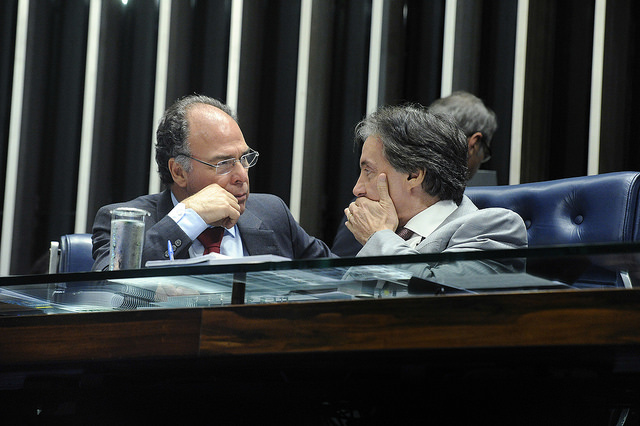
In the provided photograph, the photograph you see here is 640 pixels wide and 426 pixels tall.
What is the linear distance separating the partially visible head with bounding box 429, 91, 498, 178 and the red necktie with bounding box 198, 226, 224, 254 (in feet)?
3.64

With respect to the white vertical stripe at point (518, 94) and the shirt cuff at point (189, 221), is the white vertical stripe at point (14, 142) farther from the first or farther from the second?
the white vertical stripe at point (518, 94)

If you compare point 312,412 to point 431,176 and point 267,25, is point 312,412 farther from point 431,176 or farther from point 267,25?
point 267,25

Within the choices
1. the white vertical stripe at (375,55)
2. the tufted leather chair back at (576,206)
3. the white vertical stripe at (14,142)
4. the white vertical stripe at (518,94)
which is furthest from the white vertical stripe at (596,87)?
the white vertical stripe at (14,142)

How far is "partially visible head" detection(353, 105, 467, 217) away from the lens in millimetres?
1992

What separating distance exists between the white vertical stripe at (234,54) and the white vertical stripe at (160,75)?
0.30 metres

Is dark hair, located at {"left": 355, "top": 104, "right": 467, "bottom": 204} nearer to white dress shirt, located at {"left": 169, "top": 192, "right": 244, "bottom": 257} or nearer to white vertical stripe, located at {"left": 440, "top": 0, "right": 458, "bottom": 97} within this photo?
white dress shirt, located at {"left": 169, "top": 192, "right": 244, "bottom": 257}

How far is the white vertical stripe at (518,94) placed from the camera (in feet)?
10.8

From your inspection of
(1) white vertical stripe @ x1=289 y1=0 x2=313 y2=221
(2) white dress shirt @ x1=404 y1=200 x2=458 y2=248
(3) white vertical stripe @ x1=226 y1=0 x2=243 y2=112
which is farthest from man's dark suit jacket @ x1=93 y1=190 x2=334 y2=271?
(3) white vertical stripe @ x1=226 y1=0 x2=243 y2=112

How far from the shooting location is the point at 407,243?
1.90 meters

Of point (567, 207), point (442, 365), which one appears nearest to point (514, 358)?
point (442, 365)

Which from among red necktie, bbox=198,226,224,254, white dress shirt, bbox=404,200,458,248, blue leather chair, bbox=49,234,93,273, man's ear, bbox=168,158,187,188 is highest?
man's ear, bbox=168,158,187,188

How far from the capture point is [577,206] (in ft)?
6.80

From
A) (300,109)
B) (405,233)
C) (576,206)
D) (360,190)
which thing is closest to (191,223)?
(360,190)

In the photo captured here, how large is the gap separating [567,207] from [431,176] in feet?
1.29
